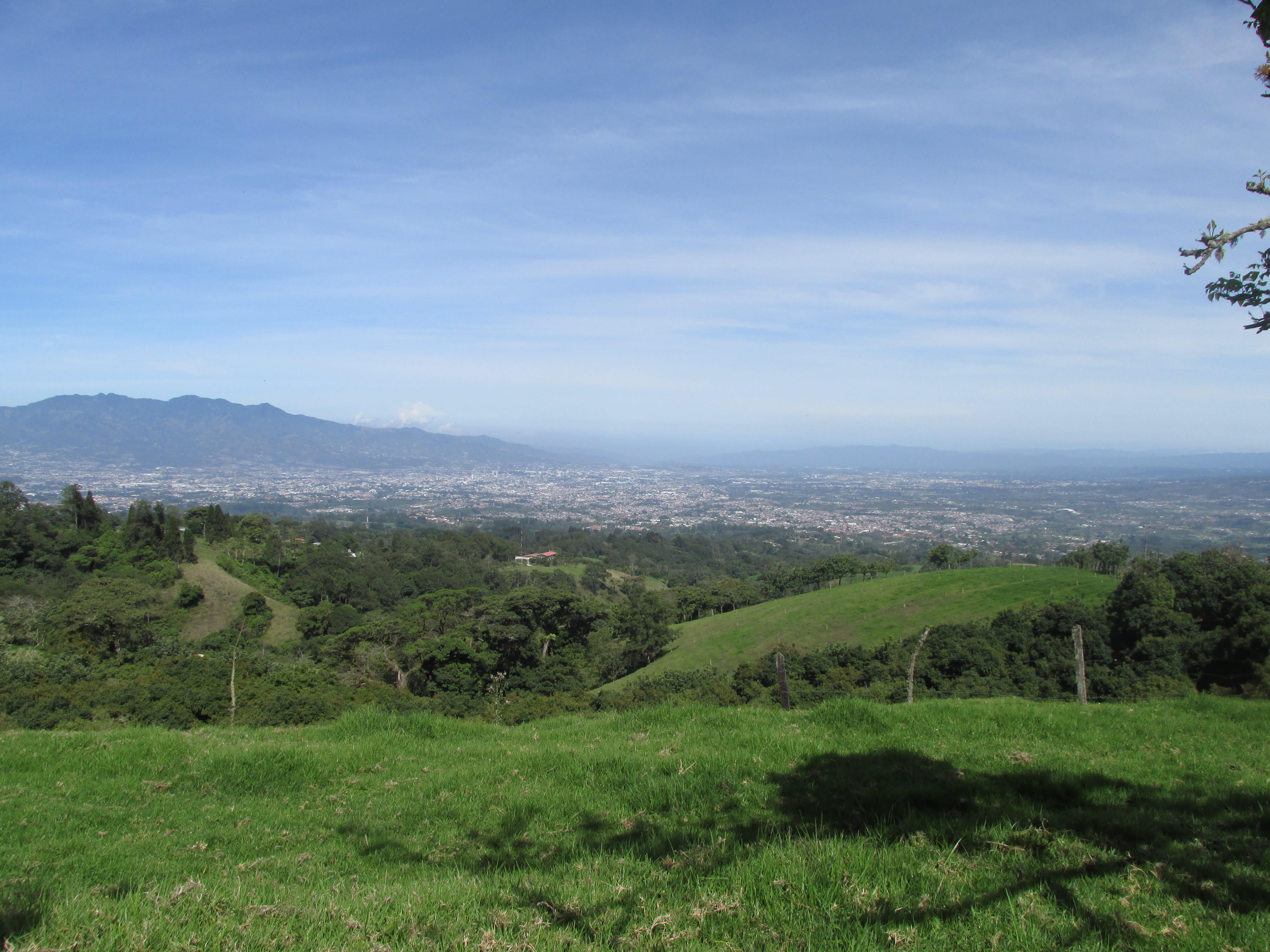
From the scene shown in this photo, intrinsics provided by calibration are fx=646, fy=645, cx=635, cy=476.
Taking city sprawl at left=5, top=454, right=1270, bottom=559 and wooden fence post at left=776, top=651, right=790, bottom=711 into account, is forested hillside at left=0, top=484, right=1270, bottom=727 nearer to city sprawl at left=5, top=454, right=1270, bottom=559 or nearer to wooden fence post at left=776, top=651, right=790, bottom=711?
wooden fence post at left=776, top=651, right=790, bottom=711

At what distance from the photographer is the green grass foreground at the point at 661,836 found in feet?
10.2

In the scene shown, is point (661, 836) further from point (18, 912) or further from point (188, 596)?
point (188, 596)

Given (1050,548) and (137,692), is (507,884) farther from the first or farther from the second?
(1050,548)

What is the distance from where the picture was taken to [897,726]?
24.2ft

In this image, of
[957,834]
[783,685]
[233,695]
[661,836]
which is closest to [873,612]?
[233,695]

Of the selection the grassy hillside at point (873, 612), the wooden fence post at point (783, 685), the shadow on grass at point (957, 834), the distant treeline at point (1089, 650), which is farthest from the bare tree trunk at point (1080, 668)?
the grassy hillside at point (873, 612)

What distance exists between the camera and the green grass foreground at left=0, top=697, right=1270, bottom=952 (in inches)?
123

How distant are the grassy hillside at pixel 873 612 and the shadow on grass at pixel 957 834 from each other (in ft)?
140

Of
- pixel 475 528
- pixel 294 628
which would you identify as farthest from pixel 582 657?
pixel 475 528

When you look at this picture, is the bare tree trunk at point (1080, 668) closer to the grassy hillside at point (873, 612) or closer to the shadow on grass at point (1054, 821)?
the shadow on grass at point (1054, 821)

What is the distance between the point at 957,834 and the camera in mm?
4207

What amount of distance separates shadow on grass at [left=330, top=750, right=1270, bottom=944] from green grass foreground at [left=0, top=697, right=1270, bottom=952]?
0.02 metres

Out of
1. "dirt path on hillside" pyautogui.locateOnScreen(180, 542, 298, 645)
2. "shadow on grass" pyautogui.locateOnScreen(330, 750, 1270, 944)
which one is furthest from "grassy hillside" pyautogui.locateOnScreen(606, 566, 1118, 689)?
"shadow on grass" pyautogui.locateOnScreen(330, 750, 1270, 944)

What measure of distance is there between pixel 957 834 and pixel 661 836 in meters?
1.94
